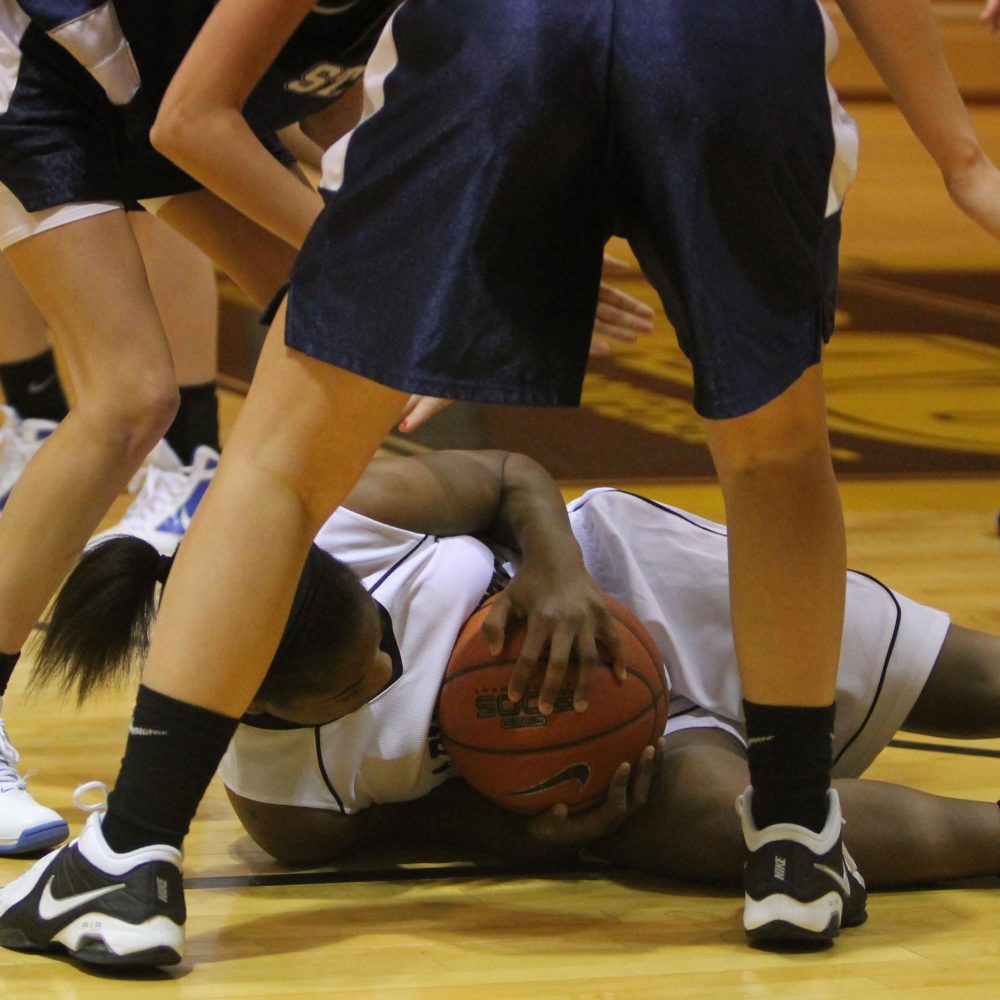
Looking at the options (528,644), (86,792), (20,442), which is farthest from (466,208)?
(20,442)

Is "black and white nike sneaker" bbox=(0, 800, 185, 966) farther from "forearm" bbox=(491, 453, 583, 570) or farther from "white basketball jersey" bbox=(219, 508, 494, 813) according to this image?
"forearm" bbox=(491, 453, 583, 570)

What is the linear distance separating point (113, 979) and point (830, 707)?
32.4 inches

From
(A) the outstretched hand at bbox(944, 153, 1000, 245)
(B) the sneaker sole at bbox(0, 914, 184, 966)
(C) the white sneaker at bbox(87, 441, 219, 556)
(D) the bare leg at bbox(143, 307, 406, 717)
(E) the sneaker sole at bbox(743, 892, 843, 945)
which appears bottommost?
(C) the white sneaker at bbox(87, 441, 219, 556)

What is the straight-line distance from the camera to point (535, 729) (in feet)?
6.59

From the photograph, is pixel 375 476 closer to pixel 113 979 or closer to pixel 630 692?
pixel 630 692

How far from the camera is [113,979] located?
5.67 feet

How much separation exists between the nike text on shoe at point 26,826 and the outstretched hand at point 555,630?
0.65 metres

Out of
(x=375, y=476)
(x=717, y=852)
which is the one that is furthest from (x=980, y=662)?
(x=375, y=476)

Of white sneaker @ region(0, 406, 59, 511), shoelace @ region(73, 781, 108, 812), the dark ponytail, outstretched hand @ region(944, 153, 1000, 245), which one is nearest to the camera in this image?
outstretched hand @ region(944, 153, 1000, 245)

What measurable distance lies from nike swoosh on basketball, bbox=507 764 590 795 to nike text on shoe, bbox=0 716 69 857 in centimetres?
65

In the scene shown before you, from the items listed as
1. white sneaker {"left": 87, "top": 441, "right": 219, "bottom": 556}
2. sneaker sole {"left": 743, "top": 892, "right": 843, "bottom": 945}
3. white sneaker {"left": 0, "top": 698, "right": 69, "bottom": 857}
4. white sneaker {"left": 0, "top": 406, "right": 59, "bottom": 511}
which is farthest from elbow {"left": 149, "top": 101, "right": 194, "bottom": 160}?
white sneaker {"left": 0, "top": 406, "right": 59, "bottom": 511}

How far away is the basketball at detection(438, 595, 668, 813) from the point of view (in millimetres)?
2018

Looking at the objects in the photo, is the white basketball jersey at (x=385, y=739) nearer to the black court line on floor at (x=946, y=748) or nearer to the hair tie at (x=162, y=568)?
the hair tie at (x=162, y=568)

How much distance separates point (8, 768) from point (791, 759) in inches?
45.1
